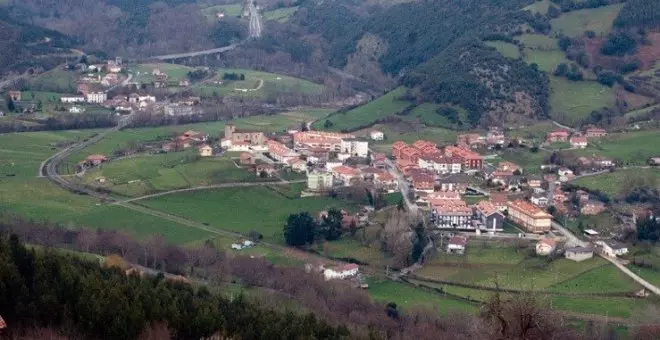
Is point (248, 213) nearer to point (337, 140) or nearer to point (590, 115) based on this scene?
point (337, 140)

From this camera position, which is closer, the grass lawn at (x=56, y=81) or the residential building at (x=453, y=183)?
the residential building at (x=453, y=183)

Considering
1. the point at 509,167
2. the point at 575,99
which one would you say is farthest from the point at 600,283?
the point at 575,99

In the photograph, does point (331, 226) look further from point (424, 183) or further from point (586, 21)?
point (586, 21)

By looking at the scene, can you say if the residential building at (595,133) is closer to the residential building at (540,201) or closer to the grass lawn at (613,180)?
the grass lawn at (613,180)

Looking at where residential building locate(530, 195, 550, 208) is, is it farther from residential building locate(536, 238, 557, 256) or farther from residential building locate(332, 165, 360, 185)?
residential building locate(332, 165, 360, 185)

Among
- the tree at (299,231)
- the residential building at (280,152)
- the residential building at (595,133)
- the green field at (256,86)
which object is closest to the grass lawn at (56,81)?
the green field at (256,86)

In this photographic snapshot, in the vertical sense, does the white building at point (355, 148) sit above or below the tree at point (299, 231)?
above

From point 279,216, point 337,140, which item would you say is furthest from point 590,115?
point 279,216
